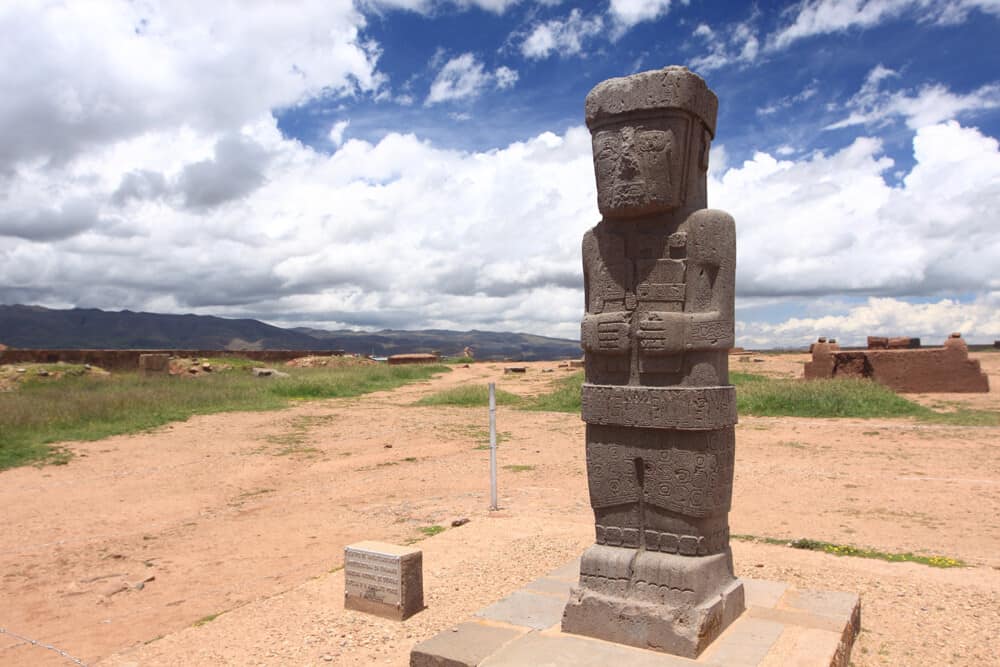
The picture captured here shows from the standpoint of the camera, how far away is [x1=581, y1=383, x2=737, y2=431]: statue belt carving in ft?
13.9

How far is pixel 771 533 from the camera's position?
739 cm

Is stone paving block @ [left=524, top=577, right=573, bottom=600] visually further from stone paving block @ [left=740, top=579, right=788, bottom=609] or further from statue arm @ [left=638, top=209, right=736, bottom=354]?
statue arm @ [left=638, top=209, right=736, bottom=354]

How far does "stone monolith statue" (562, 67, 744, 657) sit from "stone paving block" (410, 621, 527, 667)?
0.44 m

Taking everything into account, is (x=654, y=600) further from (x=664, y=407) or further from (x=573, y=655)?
(x=664, y=407)

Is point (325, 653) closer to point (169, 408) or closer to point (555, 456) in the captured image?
point (555, 456)

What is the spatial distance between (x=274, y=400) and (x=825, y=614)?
665 inches

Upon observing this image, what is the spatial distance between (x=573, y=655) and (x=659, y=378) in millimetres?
1654

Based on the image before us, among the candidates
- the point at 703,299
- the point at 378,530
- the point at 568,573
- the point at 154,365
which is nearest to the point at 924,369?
the point at 378,530

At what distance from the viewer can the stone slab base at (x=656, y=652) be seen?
3.95 m

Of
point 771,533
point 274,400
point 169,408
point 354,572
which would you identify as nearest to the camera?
point 354,572

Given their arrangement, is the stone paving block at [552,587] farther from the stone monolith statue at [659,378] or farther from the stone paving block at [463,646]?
the stone paving block at [463,646]

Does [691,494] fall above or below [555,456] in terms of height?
above

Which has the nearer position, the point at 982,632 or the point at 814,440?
the point at 982,632

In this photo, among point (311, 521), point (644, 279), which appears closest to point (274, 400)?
point (311, 521)
